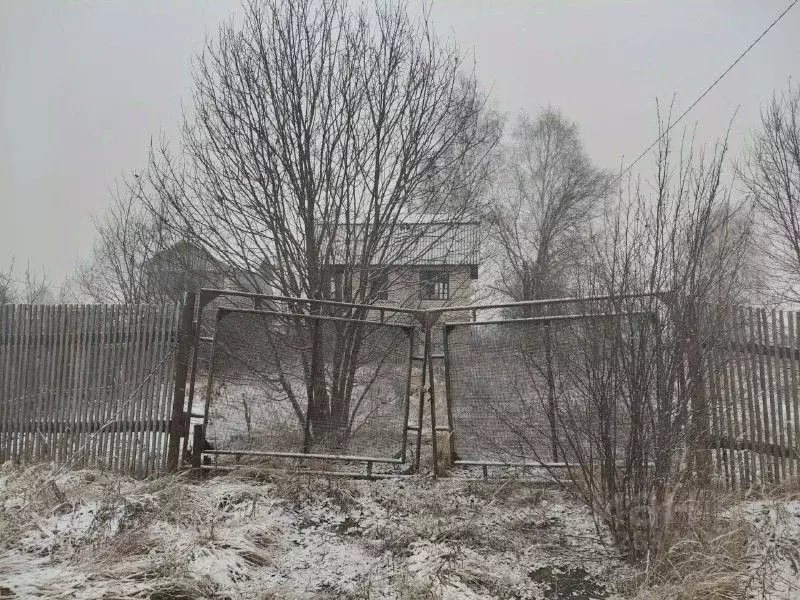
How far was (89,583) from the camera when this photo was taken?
9.23 feet

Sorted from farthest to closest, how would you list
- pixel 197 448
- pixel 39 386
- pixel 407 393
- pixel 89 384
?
pixel 39 386
pixel 89 384
pixel 407 393
pixel 197 448

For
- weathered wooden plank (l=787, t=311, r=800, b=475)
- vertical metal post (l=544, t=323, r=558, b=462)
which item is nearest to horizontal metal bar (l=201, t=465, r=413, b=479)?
vertical metal post (l=544, t=323, r=558, b=462)

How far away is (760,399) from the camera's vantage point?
14.8ft

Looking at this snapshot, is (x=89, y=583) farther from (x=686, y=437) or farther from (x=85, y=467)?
(x=686, y=437)

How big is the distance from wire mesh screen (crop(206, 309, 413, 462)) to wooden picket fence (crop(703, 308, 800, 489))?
2.74m

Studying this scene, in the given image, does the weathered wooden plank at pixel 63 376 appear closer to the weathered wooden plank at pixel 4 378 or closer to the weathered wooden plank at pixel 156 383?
the weathered wooden plank at pixel 4 378

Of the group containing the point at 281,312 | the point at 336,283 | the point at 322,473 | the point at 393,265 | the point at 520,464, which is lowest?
the point at 322,473

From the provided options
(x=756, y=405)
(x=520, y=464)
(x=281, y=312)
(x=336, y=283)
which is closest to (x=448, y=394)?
(x=520, y=464)

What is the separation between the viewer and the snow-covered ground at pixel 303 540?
2996 mm

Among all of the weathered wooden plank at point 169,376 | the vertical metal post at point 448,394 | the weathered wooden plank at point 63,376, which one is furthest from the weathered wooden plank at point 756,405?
the weathered wooden plank at point 63,376

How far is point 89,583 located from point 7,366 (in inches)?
145

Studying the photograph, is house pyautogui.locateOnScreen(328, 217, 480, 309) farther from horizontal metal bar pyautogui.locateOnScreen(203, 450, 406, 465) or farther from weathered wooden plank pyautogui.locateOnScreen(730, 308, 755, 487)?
weathered wooden plank pyautogui.locateOnScreen(730, 308, 755, 487)

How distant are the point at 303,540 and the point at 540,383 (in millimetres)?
2195

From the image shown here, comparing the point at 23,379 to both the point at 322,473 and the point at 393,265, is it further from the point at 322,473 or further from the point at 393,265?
the point at 393,265
